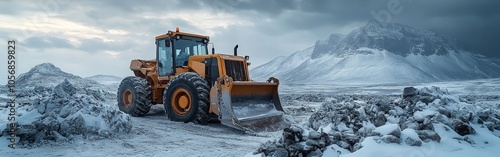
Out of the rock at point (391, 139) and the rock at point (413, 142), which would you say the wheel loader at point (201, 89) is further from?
the rock at point (413, 142)

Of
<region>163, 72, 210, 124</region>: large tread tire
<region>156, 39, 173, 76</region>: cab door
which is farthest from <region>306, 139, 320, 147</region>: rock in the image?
<region>156, 39, 173, 76</region>: cab door

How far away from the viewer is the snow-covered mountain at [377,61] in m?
108

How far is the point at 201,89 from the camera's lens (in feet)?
28.3

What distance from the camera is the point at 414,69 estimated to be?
368 feet

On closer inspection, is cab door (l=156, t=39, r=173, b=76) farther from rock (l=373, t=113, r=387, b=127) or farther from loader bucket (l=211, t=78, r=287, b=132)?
rock (l=373, t=113, r=387, b=127)

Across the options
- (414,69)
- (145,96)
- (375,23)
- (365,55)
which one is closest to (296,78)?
(365,55)

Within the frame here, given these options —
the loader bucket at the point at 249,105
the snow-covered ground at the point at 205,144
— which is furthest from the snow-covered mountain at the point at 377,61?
the snow-covered ground at the point at 205,144

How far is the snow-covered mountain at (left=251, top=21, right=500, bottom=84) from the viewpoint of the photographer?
107688 millimetres

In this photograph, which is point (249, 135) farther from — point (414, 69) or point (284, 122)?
point (414, 69)

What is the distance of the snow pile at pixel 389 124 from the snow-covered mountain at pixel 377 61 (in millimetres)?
92257

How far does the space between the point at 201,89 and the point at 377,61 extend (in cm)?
12102

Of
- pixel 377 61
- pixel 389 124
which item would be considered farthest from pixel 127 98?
pixel 377 61

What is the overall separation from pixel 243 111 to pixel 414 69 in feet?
377

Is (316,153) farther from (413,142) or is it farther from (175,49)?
(175,49)
